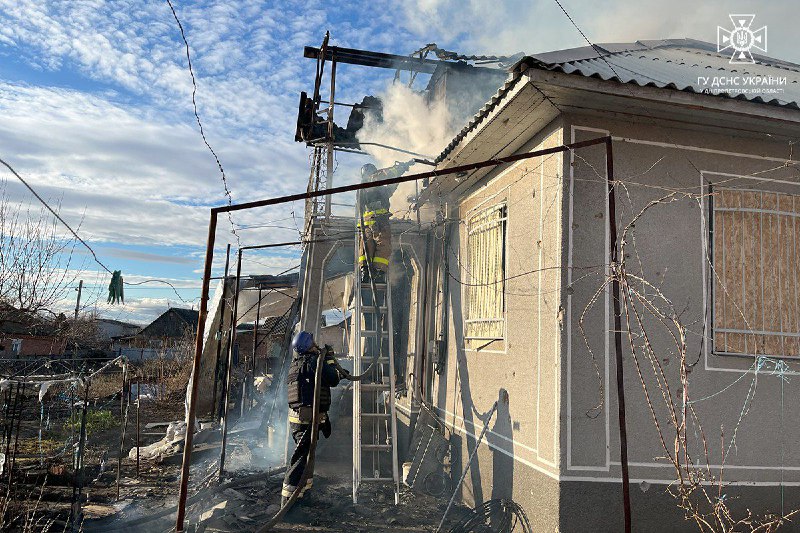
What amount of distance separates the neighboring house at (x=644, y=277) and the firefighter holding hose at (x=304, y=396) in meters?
2.25

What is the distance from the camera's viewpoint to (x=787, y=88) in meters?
6.81

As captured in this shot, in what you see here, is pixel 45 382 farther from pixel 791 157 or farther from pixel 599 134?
pixel 791 157

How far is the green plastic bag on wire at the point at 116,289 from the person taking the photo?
8891 mm

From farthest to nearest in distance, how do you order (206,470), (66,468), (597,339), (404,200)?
1. (404,200)
2. (206,470)
3. (66,468)
4. (597,339)

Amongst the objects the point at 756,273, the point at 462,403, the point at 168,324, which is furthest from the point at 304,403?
the point at 168,324

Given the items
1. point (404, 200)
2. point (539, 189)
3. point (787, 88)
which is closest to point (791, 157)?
point (787, 88)

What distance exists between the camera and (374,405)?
9875 mm

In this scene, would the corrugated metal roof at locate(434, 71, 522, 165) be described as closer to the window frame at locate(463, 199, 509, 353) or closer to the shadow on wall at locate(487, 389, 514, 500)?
the window frame at locate(463, 199, 509, 353)

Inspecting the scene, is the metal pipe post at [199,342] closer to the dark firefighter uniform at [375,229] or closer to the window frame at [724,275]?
the dark firefighter uniform at [375,229]

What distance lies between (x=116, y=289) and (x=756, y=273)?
28.5 feet

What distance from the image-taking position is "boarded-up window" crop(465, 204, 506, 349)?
7.03m

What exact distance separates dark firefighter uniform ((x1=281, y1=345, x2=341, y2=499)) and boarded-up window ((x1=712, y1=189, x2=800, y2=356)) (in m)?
4.42

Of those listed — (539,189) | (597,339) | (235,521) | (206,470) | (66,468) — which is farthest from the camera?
(206,470)

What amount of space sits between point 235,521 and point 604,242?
5195 millimetres
